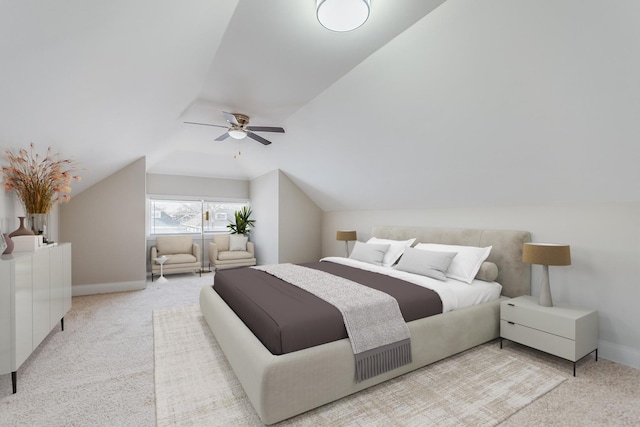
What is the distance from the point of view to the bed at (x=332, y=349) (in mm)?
1825

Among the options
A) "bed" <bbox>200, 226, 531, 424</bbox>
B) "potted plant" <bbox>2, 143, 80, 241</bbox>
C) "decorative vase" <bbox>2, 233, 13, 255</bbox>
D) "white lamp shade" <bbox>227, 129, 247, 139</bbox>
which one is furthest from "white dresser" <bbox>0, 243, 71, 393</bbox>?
"white lamp shade" <bbox>227, 129, 247, 139</bbox>

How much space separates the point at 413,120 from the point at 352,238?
275cm

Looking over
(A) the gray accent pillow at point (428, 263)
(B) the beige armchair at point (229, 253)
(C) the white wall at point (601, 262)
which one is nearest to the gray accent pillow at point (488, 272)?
(A) the gray accent pillow at point (428, 263)

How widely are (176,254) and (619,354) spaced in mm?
6779

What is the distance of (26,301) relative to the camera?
7.45 feet

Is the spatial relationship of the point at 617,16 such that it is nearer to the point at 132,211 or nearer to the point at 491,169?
the point at 491,169

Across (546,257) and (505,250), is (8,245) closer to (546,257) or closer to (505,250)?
(546,257)

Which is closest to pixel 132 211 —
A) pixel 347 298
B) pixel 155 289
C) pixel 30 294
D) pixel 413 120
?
pixel 155 289

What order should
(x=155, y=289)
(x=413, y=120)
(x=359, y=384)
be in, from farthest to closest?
(x=155, y=289), (x=413, y=120), (x=359, y=384)

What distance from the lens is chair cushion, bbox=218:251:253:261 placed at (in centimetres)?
634

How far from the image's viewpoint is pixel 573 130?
2.34m

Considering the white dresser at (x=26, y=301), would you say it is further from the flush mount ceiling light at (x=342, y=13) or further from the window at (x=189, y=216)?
the window at (x=189, y=216)

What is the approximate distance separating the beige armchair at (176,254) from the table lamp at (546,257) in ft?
18.4

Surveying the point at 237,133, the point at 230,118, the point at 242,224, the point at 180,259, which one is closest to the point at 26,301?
the point at 230,118
